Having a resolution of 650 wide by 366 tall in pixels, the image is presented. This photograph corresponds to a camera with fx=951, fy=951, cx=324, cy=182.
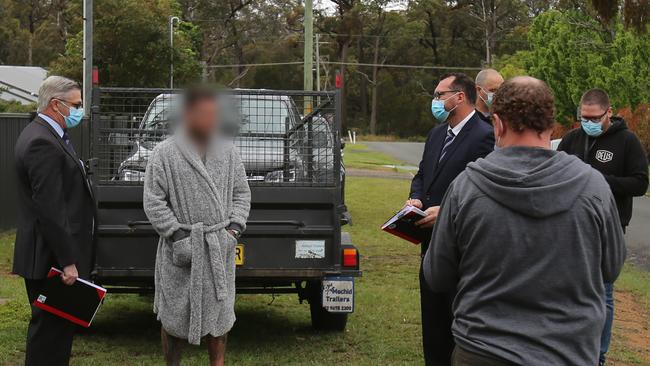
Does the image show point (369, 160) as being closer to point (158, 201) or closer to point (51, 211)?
point (158, 201)

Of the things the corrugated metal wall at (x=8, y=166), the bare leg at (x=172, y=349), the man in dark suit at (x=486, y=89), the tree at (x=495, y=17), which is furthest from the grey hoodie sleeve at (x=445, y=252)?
the tree at (x=495, y=17)

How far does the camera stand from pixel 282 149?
25.5ft

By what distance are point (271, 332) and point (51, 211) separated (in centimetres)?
338

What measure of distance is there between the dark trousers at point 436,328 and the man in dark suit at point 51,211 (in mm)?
2105

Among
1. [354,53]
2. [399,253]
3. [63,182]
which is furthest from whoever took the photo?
[354,53]

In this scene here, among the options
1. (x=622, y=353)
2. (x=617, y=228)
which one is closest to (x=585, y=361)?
(x=617, y=228)

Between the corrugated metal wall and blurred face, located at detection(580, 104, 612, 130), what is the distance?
33.3ft

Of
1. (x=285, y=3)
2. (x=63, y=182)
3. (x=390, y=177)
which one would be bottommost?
(x=390, y=177)

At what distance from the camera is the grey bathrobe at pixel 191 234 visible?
578 centimetres

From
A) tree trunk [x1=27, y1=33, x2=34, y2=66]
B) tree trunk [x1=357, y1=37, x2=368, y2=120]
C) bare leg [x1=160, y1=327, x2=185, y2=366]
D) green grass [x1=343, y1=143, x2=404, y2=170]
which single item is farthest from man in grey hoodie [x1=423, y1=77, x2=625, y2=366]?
tree trunk [x1=357, y1=37, x2=368, y2=120]

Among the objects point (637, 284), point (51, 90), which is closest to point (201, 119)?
point (51, 90)

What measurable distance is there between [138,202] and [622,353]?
410cm

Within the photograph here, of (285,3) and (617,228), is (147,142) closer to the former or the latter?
(617,228)

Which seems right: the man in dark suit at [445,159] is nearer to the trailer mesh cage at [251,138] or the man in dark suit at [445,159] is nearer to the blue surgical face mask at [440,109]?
the blue surgical face mask at [440,109]
